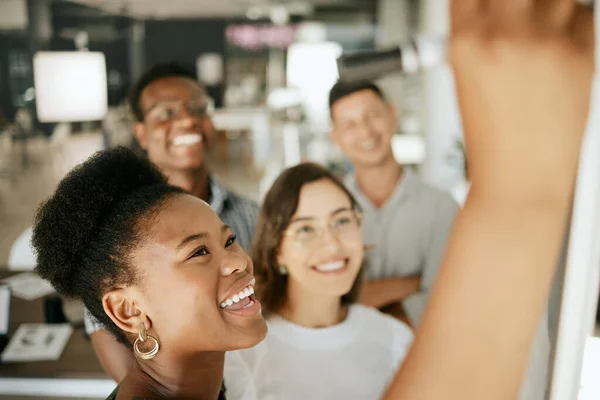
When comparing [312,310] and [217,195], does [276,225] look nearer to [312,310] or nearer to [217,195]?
[312,310]

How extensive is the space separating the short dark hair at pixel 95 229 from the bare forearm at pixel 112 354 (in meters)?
0.29

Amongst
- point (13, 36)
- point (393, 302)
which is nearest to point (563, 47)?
point (393, 302)

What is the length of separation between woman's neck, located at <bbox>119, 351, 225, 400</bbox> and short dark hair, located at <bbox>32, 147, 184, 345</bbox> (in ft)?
0.19

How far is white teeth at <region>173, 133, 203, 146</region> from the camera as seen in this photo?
1.73 metres

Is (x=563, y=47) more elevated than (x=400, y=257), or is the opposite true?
(x=563, y=47)

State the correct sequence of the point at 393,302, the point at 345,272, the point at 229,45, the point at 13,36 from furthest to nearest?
the point at 229,45 → the point at 13,36 → the point at 393,302 → the point at 345,272

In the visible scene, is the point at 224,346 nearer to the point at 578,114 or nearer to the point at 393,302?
the point at 578,114

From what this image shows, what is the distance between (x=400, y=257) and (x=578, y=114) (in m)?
1.34

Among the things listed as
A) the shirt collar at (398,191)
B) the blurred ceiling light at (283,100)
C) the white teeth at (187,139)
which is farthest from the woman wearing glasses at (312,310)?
the blurred ceiling light at (283,100)

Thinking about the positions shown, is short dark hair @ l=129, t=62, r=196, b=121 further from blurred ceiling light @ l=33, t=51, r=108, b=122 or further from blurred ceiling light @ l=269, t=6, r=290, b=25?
blurred ceiling light @ l=269, t=6, r=290, b=25

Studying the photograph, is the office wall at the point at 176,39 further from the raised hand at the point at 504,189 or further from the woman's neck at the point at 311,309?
the raised hand at the point at 504,189

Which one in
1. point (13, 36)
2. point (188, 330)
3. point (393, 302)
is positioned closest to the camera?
point (188, 330)

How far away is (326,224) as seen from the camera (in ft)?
4.00

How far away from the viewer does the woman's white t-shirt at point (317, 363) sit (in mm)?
1002
